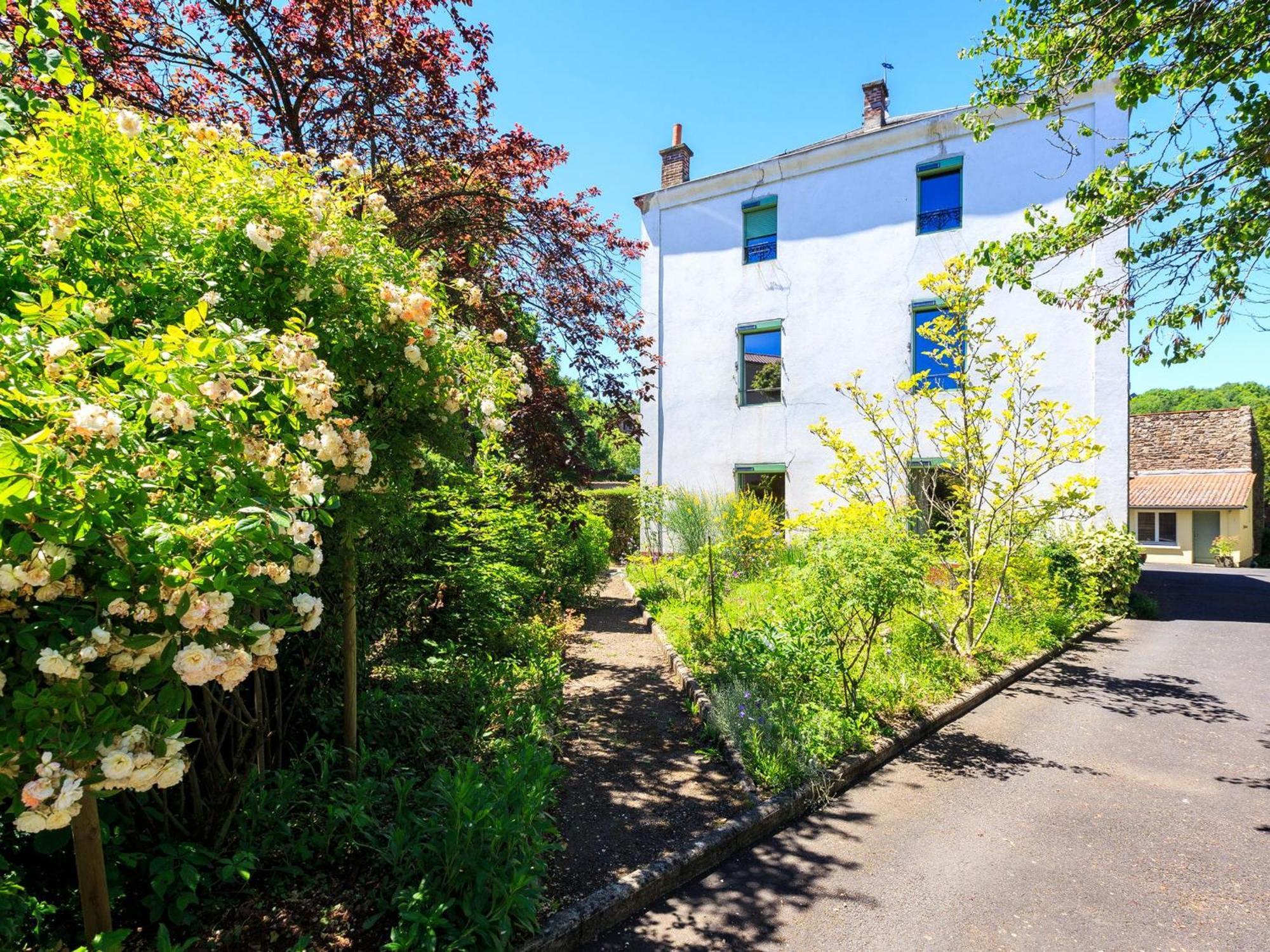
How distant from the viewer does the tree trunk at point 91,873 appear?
1.92 meters

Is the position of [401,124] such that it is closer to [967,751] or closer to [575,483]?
[575,483]

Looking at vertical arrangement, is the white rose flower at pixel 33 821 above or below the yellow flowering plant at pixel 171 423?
below

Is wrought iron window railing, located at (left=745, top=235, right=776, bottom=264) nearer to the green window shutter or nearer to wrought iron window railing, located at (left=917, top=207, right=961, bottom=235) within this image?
the green window shutter

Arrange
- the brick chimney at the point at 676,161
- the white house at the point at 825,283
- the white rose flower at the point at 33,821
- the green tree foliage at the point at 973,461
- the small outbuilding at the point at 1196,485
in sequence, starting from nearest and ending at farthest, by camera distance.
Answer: the white rose flower at the point at 33,821, the green tree foliage at the point at 973,461, the white house at the point at 825,283, the brick chimney at the point at 676,161, the small outbuilding at the point at 1196,485

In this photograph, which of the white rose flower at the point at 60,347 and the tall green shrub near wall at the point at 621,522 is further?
the tall green shrub near wall at the point at 621,522

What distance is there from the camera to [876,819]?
3799 mm

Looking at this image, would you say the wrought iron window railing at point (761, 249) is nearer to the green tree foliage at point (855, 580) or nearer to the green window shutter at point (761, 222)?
the green window shutter at point (761, 222)

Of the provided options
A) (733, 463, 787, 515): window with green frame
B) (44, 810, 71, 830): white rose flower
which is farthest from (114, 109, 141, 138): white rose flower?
(733, 463, 787, 515): window with green frame

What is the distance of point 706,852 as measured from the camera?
329 cm

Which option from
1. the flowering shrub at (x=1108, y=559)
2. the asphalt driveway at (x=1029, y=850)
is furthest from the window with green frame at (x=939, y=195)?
the asphalt driveway at (x=1029, y=850)

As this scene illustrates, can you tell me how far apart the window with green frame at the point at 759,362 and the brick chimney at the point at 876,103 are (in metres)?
4.77

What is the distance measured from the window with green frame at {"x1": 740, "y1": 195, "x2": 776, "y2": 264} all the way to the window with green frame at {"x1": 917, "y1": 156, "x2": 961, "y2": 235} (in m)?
2.91

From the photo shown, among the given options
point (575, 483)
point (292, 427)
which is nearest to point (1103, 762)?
A: point (575, 483)

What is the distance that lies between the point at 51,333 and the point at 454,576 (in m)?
3.81
